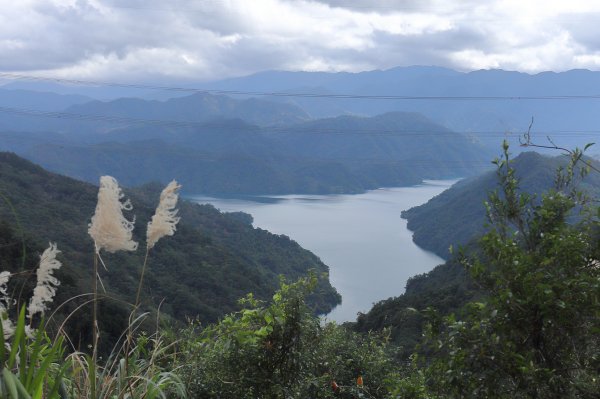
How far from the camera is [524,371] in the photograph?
1021 mm

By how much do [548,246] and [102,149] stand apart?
81456 millimetres

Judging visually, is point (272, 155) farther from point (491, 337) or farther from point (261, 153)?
point (491, 337)

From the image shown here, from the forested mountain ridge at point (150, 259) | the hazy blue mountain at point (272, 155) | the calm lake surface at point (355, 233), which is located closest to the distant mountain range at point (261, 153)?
the hazy blue mountain at point (272, 155)

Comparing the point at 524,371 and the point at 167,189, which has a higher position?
the point at 167,189

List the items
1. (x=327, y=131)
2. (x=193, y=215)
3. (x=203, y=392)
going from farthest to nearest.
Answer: (x=327, y=131) < (x=193, y=215) < (x=203, y=392)

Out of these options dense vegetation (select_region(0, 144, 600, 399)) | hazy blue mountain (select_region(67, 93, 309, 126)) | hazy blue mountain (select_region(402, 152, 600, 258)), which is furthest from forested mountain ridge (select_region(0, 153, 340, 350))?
hazy blue mountain (select_region(67, 93, 309, 126))

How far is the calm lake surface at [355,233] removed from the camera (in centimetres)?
3108

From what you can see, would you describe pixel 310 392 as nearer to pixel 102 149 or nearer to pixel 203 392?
pixel 203 392

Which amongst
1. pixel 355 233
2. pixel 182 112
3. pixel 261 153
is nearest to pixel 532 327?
pixel 355 233

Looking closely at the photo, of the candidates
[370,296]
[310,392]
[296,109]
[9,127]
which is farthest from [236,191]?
[296,109]

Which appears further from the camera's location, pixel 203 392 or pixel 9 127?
pixel 9 127

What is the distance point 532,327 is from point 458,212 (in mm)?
44828

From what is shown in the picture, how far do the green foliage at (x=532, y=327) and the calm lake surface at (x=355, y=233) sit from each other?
49.2 feet

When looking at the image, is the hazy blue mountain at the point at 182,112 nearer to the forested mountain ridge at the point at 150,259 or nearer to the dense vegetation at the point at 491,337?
the forested mountain ridge at the point at 150,259
